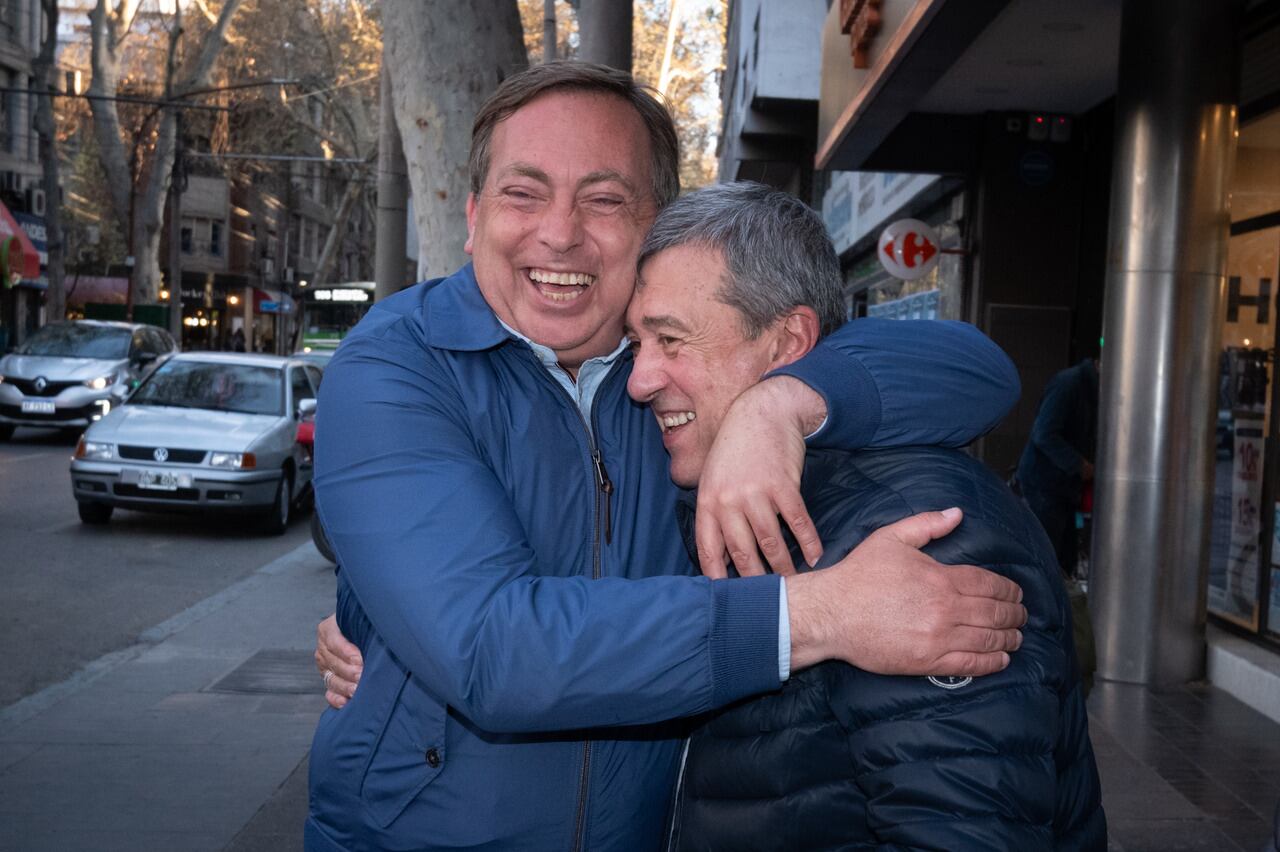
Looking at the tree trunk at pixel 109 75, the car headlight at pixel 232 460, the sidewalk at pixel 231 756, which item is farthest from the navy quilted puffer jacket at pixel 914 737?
the tree trunk at pixel 109 75

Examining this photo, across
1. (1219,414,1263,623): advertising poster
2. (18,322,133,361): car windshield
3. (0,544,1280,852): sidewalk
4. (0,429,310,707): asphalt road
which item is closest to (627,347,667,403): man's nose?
(0,544,1280,852): sidewalk

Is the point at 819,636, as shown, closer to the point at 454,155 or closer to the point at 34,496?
the point at 454,155

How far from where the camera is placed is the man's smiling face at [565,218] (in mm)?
2309

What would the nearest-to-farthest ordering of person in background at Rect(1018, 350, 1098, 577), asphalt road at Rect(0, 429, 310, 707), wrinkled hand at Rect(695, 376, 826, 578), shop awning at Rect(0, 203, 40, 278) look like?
wrinkled hand at Rect(695, 376, 826, 578) < asphalt road at Rect(0, 429, 310, 707) < person in background at Rect(1018, 350, 1098, 577) < shop awning at Rect(0, 203, 40, 278)

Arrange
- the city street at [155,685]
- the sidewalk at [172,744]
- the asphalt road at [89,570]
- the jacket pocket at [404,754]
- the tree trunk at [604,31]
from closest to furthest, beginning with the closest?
the jacket pocket at [404,754] → the sidewalk at [172,744] → the city street at [155,685] → the tree trunk at [604,31] → the asphalt road at [89,570]

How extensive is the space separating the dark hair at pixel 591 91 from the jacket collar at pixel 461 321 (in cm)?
28

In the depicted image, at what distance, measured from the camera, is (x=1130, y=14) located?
7660mm

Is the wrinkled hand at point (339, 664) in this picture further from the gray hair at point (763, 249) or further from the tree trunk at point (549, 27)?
the tree trunk at point (549, 27)

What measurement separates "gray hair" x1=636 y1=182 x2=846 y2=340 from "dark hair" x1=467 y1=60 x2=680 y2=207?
33 cm

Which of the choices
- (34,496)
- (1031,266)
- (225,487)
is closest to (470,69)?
(225,487)

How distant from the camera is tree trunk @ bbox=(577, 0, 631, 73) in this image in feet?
22.5

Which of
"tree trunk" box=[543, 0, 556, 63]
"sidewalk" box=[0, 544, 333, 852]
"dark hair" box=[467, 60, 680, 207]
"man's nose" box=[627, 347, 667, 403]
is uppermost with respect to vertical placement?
"tree trunk" box=[543, 0, 556, 63]

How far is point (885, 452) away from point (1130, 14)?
6.72 metres

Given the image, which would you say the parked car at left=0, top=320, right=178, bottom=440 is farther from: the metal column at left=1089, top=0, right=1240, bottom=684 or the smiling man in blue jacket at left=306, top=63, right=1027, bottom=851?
the smiling man in blue jacket at left=306, top=63, right=1027, bottom=851
